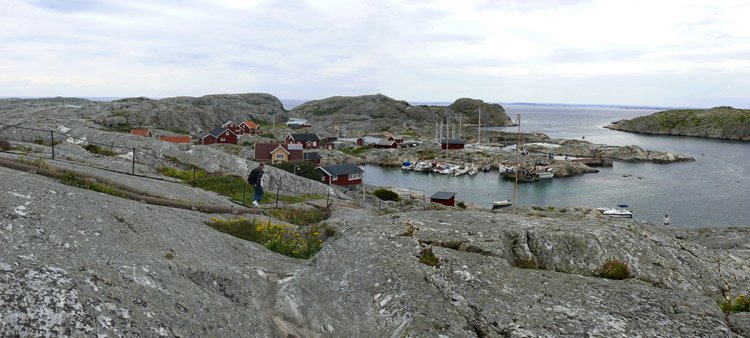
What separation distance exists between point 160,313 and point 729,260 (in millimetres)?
14559

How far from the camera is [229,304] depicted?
7.82m

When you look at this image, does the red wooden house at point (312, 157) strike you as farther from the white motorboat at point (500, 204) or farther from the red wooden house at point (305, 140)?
the white motorboat at point (500, 204)

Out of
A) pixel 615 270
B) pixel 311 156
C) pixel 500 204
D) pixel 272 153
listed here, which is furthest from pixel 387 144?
pixel 615 270

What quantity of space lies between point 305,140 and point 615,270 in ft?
392

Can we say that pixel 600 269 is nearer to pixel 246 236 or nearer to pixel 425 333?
pixel 425 333

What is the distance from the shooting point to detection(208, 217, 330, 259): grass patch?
12207 mm

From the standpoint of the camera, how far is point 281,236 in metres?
13.5

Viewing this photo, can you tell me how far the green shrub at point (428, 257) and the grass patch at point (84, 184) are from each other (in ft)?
36.9

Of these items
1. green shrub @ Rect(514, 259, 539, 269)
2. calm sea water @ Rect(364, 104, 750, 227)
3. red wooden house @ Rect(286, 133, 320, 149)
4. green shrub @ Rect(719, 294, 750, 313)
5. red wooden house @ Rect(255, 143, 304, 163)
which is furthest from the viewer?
red wooden house @ Rect(286, 133, 320, 149)

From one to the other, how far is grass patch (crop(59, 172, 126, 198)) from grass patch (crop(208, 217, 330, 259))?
3.79 m

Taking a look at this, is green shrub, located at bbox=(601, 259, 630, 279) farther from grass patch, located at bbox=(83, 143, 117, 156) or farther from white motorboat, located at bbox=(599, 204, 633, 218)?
white motorboat, located at bbox=(599, 204, 633, 218)

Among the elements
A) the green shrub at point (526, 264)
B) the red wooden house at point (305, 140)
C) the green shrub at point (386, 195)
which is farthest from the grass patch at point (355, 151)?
the green shrub at point (526, 264)

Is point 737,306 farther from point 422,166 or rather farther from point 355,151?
point 355,151

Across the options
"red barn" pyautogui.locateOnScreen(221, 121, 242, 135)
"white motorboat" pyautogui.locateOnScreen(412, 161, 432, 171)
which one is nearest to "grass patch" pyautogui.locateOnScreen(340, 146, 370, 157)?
"white motorboat" pyautogui.locateOnScreen(412, 161, 432, 171)
